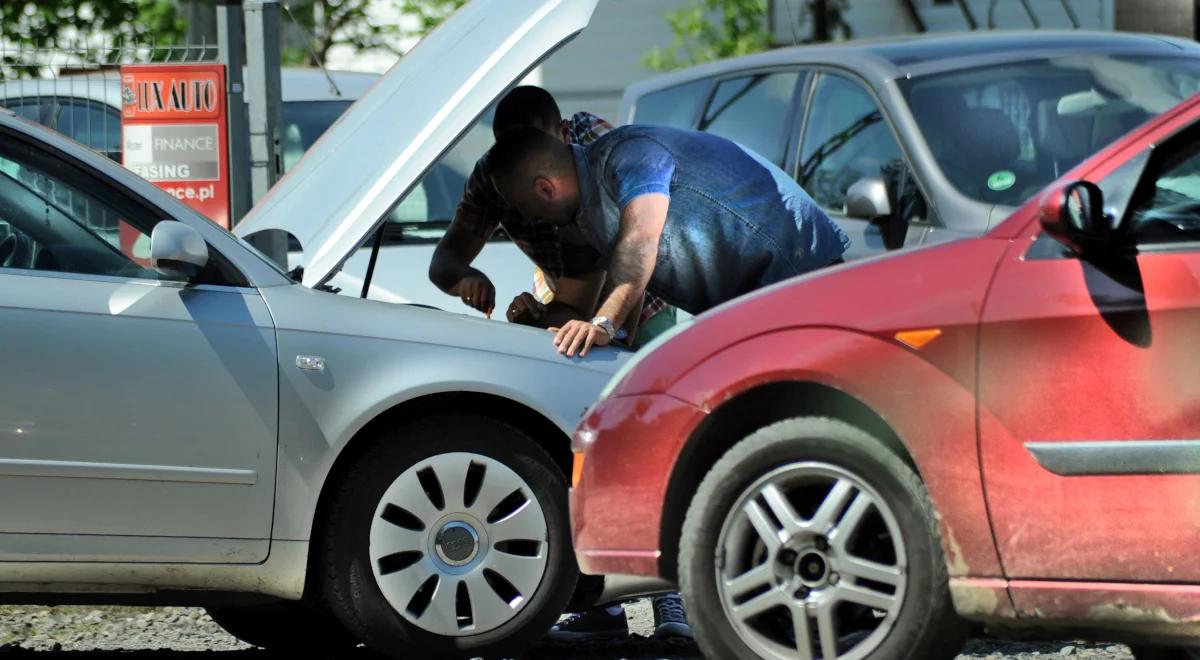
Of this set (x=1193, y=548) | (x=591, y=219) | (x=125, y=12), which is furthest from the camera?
(x=125, y=12)

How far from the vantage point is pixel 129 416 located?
5648 millimetres

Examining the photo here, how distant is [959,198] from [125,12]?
16.3m

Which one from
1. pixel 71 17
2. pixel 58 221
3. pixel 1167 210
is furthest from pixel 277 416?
pixel 71 17

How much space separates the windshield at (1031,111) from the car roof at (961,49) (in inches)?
2.8

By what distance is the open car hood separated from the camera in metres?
6.04

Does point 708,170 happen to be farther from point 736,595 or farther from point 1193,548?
point 1193,548

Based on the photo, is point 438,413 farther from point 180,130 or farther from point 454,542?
point 180,130

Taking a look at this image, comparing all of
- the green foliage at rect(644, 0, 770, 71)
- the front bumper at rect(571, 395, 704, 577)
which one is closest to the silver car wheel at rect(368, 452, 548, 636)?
the front bumper at rect(571, 395, 704, 577)

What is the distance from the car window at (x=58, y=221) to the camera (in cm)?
584

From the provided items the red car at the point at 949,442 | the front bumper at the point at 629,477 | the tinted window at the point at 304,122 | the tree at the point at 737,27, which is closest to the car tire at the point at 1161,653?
the red car at the point at 949,442

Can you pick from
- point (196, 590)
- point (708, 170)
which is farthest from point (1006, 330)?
point (196, 590)

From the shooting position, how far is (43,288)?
5.70 metres

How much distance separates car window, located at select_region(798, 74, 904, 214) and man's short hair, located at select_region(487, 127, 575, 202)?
7.82 ft

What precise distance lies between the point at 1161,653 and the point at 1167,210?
140 cm
